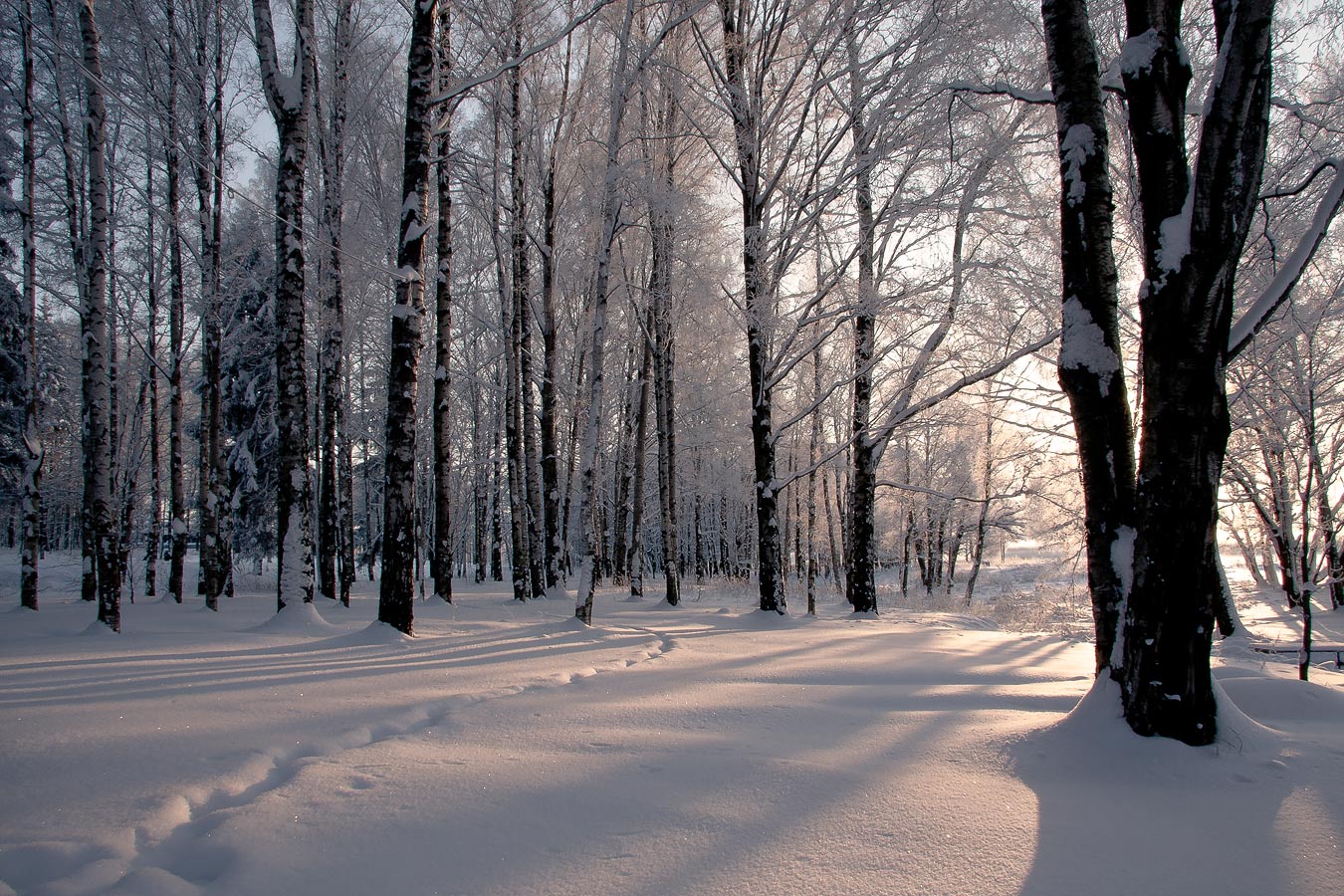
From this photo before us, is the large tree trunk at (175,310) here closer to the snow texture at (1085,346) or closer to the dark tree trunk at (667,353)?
the dark tree trunk at (667,353)

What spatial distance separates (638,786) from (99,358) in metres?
9.64

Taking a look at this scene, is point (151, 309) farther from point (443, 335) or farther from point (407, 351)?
point (407, 351)

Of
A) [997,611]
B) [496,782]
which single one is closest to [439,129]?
[496,782]

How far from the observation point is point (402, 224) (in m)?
7.32

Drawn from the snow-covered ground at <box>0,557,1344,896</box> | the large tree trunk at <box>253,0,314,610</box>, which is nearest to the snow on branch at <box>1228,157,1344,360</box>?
the snow-covered ground at <box>0,557,1344,896</box>

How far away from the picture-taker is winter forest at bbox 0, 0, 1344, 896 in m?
2.97

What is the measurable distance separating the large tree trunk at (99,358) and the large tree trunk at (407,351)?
3.71 m

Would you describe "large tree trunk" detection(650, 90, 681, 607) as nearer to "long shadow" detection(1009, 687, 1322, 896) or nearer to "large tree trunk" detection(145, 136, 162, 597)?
"large tree trunk" detection(145, 136, 162, 597)

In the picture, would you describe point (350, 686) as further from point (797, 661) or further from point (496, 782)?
point (797, 661)

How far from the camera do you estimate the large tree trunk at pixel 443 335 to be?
10039mm

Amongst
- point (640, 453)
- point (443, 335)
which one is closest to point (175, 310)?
point (443, 335)

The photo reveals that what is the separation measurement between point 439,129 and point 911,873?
11774 mm

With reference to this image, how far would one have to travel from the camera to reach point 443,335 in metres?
10.5

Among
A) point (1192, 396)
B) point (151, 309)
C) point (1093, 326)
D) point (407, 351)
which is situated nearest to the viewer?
point (1192, 396)
